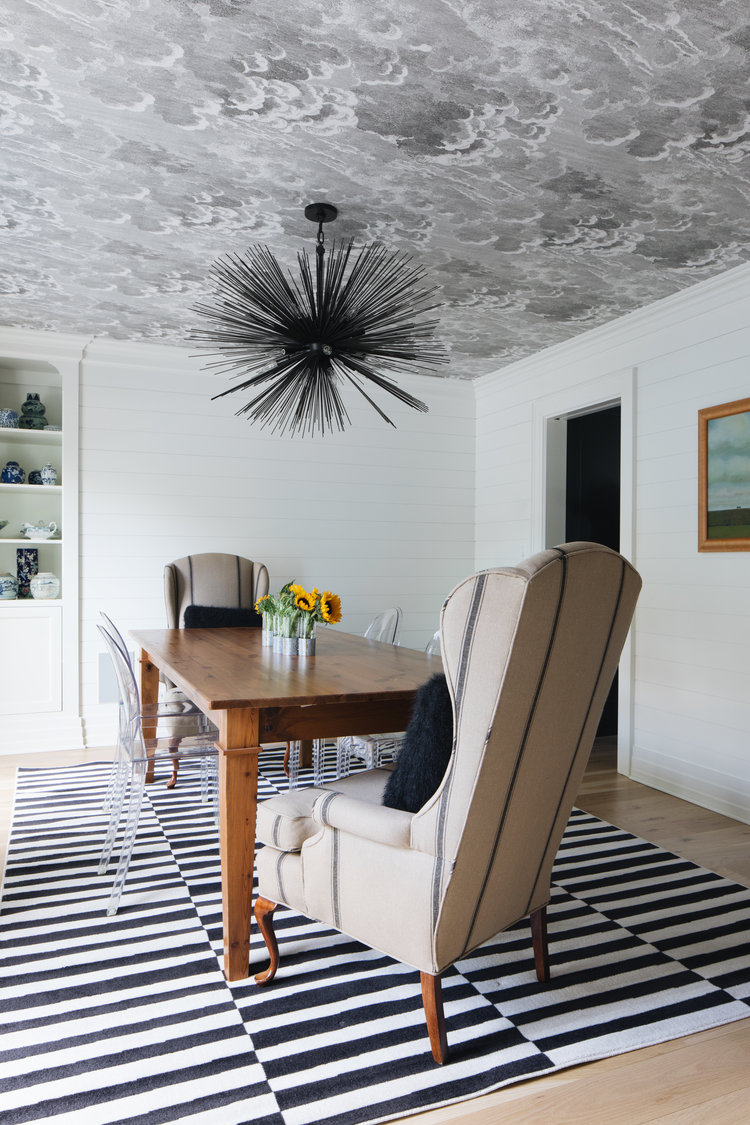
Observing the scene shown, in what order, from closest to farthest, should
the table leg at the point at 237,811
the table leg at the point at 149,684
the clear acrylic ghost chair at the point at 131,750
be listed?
1. the table leg at the point at 237,811
2. the clear acrylic ghost chair at the point at 131,750
3. the table leg at the point at 149,684

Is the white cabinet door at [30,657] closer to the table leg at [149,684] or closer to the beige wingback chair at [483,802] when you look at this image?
the table leg at [149,684]

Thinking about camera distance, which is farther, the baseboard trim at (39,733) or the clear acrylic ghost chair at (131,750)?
the baseboard trim at (39,733)

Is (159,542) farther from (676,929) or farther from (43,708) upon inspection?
(676,929)

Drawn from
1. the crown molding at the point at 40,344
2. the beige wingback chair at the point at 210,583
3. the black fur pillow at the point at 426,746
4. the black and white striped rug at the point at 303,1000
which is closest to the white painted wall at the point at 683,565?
the black and white striped rug at the point at 303,1000

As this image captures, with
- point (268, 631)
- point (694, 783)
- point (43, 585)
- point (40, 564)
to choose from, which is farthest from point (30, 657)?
point (694, 783)

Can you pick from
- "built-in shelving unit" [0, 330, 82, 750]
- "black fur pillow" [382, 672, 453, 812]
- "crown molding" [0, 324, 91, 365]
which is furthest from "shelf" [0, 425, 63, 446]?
"black fur pillow" [382, 672, 453, 812]

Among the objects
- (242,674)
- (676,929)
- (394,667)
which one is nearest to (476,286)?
(394,667)

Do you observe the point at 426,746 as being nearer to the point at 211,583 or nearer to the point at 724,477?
the point at 724,477

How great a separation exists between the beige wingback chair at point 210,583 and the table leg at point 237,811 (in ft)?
8.99

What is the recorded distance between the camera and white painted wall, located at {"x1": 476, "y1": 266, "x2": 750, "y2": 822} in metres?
3.76

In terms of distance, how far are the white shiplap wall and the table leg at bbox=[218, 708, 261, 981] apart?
3211mm

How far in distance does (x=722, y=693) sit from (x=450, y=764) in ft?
8.67

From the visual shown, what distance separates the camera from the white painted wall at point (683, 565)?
12.3 feet

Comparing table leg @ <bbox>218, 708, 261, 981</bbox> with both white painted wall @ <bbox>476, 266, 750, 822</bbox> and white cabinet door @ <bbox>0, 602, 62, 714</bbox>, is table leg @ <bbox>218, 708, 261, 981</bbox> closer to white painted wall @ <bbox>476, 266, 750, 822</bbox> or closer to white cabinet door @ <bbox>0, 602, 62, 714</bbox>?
white painted wall @ <bbox>476, 266, 750, 822</bbox>
